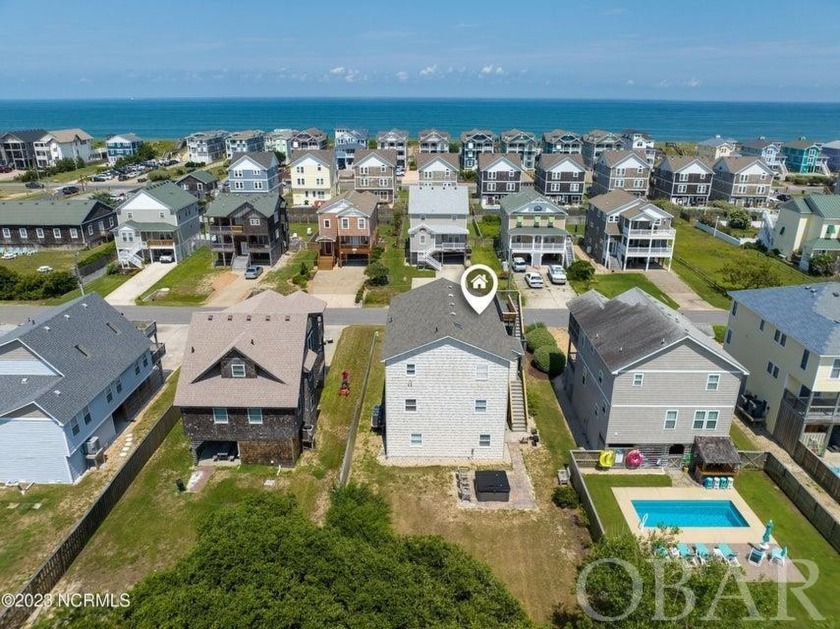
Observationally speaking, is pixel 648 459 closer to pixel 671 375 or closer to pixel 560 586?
pixel 671 375

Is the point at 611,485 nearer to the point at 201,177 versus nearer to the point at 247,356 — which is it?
the point at 247,356

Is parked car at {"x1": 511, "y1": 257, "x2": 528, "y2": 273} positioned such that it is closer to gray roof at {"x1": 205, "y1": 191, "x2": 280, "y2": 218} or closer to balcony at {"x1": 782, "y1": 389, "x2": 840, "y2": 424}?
gray roof at {"x1": 205, "y1": 191, "x2": 280, "y2": 218}

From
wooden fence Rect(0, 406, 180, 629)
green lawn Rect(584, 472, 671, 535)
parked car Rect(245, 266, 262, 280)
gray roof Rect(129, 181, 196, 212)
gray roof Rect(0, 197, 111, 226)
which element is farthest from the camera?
gray roof Rect(0, 197, 111, 226)

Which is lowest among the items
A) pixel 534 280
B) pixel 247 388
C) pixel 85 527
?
pixel 85 527

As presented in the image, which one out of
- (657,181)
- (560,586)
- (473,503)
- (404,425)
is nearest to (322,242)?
(404,425)

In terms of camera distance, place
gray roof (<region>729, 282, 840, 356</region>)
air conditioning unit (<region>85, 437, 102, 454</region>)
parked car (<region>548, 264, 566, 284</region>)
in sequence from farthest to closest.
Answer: parked car (<region>548, 264, 566, 284</region>) < gray roof (<region>729, 282, 840, 356</region>) < air conditioning unit (<region>85, 437, 102, 454</region>)

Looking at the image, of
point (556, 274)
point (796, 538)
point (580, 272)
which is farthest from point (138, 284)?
point (796, 538)

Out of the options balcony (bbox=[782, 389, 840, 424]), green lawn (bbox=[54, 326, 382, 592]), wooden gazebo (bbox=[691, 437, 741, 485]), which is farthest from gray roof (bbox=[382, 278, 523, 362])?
balcony (bbox=[782, 389, 840, 424])

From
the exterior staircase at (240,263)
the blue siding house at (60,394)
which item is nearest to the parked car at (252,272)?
the exterior staircase at (240,263)
